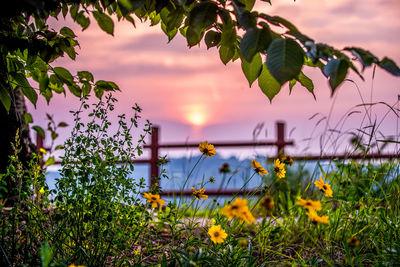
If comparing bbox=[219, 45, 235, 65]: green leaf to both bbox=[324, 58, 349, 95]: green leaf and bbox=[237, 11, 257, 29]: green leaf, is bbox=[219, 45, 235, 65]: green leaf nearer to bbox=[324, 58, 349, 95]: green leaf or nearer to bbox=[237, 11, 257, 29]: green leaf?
bbox=[237, 11, 257, 29]: green leaf

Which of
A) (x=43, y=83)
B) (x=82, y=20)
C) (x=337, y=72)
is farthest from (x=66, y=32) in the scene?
(x=337, y=72)

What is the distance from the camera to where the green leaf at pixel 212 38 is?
62.5 inches

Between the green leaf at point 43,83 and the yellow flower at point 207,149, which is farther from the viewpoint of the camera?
the green leaf at point 43,83

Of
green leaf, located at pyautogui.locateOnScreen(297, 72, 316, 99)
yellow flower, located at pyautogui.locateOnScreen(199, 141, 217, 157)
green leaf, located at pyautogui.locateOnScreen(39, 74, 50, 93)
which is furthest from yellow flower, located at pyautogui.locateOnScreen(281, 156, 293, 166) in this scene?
green leaf, located at pyautogui.locateOnScreen(39, 74, 50, 93)

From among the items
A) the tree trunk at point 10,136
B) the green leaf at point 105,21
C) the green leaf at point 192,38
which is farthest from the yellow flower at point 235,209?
the tree trunk at point 10,136

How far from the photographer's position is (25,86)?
197 centimetres

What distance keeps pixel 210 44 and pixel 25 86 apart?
932mm

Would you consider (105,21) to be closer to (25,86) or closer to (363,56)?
(25,86)

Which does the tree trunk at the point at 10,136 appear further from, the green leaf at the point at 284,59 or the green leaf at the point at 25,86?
the green leaf at the point at 284,59

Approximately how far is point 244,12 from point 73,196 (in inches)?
42.9

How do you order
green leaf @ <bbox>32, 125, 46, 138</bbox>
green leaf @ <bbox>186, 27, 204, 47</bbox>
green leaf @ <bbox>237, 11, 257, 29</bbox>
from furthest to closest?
1. green leaf @ <bbox>32, 125, 46, 138</bbox>
2. green leaf @ <bbox>186, 27, 204, 47</bbox>
3. green leaf @ <bbox>237, 11, 257, 29</bbox>

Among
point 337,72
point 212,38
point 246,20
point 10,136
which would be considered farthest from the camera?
point 10,136

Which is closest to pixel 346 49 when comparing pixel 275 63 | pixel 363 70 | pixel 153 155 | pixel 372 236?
pixel 363 70

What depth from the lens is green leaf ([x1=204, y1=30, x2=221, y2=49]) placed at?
1587 millimetres
